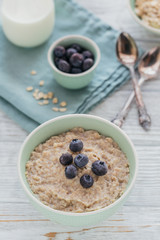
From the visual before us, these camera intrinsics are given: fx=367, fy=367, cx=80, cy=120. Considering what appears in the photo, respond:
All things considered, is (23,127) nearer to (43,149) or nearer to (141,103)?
(43,149)

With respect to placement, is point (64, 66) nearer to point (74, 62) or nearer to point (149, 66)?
point (74, 62)

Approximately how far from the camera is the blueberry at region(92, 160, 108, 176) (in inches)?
45.3

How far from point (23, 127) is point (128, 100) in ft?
1.51

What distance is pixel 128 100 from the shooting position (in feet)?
5.16

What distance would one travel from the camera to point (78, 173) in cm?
118

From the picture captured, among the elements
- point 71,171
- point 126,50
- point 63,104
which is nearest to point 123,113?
point 63,104

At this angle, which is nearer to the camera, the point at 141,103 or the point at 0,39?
the point at 141,103

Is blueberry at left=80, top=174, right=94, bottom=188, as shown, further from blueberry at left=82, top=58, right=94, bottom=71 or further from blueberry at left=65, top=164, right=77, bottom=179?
blueberry at left=82, top=58, right=94, bottom=71

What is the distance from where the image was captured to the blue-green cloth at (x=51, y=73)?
156 cm

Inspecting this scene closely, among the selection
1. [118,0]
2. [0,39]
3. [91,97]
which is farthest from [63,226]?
[118,0]

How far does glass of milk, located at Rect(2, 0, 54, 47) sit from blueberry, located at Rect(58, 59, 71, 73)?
0.24 m

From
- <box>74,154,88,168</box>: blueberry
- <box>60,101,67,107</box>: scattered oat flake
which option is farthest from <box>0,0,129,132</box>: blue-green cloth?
<box>74,154,88,168</box>: blueberry

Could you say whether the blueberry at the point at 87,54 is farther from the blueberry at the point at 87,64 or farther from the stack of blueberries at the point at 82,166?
the stack of blueberries at the point at 82,166

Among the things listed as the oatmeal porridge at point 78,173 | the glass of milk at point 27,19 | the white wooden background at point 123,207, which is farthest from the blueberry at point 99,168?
the glass of milk at point 27,19
